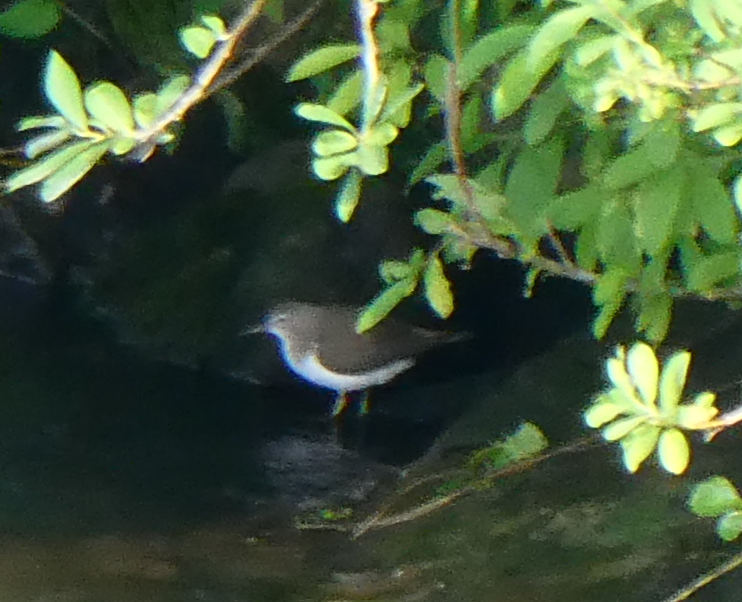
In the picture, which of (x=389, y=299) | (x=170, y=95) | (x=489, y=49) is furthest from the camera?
(x=389, y=299)

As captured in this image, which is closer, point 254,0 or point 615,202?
point 254,0

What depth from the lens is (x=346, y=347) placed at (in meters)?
3.73

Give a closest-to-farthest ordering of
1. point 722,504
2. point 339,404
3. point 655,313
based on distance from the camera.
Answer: point 722,504
point 655,313
point 339,404

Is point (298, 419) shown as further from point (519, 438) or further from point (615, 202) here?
point (615, 202)

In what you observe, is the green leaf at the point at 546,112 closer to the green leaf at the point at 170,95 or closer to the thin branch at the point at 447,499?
the green leaf at the point at 170,95

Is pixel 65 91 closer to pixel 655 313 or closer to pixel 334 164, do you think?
pixel 334 164

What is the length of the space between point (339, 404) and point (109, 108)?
2380mm

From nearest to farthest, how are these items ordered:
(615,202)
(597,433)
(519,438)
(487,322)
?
(615,202)
(519,438)
(597,433)
(487,322)

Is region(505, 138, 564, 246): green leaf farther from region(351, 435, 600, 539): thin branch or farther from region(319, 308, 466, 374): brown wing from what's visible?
region(319, 308, 466, 374): brown wing

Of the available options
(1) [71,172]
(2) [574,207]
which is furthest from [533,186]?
(1) [71,172]

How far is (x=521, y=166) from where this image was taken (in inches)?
70.4

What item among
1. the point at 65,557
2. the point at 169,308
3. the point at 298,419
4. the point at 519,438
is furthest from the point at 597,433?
the point at 169,308

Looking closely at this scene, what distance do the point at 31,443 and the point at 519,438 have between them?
155 cm

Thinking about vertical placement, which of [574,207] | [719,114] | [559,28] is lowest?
[719,114]
